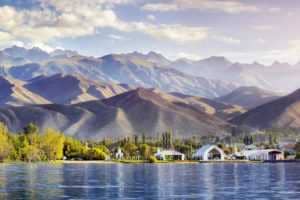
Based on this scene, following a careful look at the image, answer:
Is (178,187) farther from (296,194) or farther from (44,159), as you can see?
(44,159)

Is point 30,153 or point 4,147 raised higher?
point 4,147

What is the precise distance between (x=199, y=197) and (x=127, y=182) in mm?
25149

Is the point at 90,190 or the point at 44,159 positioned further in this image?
the point at 44,159

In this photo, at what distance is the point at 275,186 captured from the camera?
83750mm

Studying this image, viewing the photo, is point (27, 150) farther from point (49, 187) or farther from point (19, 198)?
point (19, 198)

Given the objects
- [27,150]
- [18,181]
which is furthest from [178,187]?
[27,150]

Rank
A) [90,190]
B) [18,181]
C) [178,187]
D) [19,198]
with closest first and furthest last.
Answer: [19,198]
[90,190]
[178,187]
[18,181]

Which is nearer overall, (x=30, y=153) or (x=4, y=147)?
(x=4, y=147)

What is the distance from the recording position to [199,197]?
2667 inches

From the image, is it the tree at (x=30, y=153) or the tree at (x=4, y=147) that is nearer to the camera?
the tree at (x=4, y=147)

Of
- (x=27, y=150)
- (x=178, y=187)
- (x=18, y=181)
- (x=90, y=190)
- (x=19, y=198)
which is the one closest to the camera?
(x=19, y=198)

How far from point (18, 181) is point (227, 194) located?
104 ft

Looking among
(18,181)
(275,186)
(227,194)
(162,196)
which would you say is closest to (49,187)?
(18,181)

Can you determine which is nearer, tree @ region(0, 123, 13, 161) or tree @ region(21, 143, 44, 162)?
tree @ region(0, 123, 13, 161)
